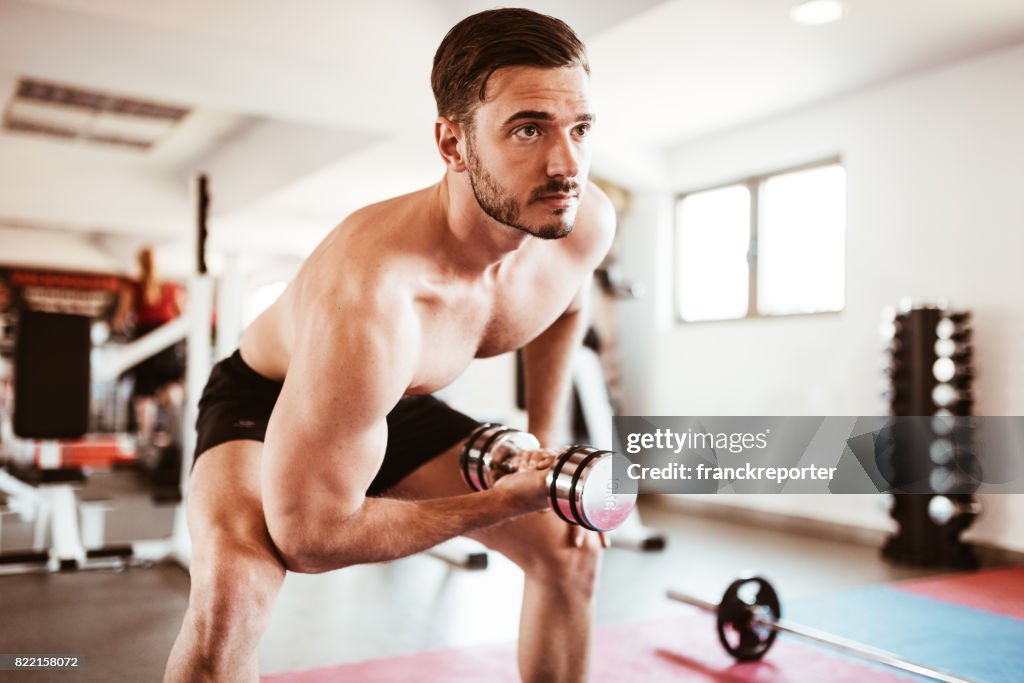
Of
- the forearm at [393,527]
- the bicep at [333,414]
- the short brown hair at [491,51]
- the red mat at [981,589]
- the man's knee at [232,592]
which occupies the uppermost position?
the short brown hair at [491,51]

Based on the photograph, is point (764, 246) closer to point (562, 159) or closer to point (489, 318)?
point (489, 318)

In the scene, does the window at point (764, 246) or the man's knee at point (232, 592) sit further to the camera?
the window at point (764, 246)

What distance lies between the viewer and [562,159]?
3.58 feet

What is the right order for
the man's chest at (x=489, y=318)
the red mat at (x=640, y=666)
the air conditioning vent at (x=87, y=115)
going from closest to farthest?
the man's chest at (x=489, y=318), the red mat at (x=640, y=666), the air conditioning vent at (x=87, y=115)

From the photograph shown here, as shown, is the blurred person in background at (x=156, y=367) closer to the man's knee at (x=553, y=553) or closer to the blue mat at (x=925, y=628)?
the blue mat at (x=925, y=628)

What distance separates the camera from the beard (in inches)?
43.2

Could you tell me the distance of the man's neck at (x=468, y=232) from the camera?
122cm

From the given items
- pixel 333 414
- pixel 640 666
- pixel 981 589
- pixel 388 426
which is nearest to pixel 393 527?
pixel 333 414

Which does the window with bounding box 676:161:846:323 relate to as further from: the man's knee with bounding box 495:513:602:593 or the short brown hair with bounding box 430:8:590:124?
the short brown hair with bounding box 430:8:590:124

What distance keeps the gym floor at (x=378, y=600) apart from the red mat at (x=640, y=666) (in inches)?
4.1

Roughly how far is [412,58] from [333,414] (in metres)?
2.87

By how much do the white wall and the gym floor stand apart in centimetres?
83

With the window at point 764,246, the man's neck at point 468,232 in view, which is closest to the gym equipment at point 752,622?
the man's neck at point 468,232

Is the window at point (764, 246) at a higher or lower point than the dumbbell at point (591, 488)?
higher
